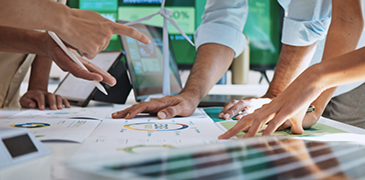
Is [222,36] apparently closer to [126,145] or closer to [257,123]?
[257,123]

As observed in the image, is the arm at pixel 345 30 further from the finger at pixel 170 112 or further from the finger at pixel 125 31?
the finger at pixel 125 31

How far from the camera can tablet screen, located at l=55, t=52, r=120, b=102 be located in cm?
125

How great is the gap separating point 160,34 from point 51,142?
3.65 feet

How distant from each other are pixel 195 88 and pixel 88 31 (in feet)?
1.80

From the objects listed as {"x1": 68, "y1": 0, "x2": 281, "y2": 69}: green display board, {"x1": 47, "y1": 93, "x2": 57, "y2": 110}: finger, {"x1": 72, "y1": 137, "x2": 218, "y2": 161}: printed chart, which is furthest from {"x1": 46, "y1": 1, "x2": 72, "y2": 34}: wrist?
{"x1": 68, "y1": 0, "x2": 281, "y2": 69}: green display board

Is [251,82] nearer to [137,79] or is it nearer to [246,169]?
[137,79]

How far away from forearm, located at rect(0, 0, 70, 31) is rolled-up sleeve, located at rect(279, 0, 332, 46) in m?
0.87

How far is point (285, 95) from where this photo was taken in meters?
0.63

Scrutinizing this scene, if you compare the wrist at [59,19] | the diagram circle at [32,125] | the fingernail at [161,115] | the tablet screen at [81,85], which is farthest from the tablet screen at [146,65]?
the wrist at [59,19]

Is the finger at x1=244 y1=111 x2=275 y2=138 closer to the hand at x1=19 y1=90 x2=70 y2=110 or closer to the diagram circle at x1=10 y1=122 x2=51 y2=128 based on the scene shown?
the diagram circle at x1=10 y1=122 x2=51 y2=128

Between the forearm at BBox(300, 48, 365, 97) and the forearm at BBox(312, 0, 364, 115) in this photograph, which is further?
the forearm at BBox(312, 0, 364, 115)

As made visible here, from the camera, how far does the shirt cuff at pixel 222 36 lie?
4.27 ft

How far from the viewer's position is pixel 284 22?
50.8 inches

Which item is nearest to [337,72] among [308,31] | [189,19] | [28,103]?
[308,31]
